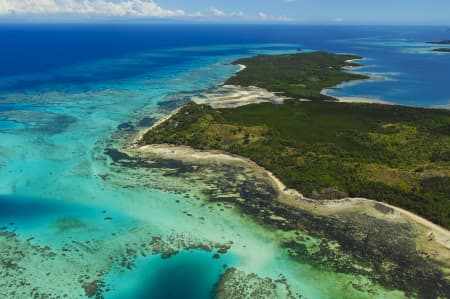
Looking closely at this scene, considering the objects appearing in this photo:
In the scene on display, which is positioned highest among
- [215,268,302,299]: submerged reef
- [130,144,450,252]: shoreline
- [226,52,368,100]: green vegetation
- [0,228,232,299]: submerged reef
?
[226,52,368,100]: green vegetation

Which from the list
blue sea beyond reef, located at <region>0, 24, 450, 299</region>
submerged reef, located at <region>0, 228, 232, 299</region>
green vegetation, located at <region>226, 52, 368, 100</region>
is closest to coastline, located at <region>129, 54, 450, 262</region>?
blue sea beyond reef, located at <region>0, 24, 450, 299</region>

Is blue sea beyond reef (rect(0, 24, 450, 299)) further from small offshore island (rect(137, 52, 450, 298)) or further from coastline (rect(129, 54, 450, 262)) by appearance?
coastline (rect(129, 54, 450, 262))

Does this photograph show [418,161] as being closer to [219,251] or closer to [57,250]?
[219,251]

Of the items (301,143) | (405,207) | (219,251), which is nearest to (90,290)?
(219,251)

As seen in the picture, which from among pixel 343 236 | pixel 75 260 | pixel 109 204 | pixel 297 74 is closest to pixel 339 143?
pixel 343 236

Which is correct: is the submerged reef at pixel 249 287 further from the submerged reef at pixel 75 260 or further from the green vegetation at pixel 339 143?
the green vegetation at pixel 339 143

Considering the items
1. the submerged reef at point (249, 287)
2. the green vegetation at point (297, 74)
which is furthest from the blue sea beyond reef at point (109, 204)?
the green vegetation at point (297, 74)
